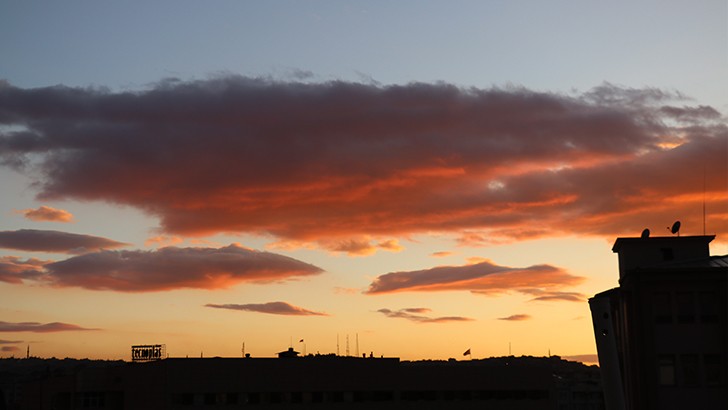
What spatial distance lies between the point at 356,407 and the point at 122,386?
2929 cm

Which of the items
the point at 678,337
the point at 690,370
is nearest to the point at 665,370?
the point at 690,370

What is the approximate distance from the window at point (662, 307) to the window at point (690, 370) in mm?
3004

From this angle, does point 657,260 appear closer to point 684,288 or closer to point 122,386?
point 684,288

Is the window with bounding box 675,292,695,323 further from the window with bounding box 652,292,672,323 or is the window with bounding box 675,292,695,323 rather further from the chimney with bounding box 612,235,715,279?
the chimney with bounding box 612,235,715,279

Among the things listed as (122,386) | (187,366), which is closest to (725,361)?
(187,366)

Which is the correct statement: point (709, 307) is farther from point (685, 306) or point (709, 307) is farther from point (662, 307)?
point (662, 307)

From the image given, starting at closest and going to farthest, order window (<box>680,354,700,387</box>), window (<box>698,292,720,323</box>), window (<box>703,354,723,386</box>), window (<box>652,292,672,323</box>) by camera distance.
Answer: window (<box>703,354,723,386</box>) → window (<box>680,354,700,387</box>) → window (<box>698,292,720,323</box>) → window (<box>652,292,672,323</box>)

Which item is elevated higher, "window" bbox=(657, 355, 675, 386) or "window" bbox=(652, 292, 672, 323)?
"window" bbox=(652, 292, 672, 323)

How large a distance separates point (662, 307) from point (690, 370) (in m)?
4.84

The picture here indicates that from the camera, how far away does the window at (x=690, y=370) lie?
2810 inches

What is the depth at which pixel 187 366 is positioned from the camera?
118 metres

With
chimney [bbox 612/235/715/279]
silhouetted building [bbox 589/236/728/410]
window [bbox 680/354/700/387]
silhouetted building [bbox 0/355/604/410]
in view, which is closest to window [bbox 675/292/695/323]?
silhouetted building [bbox 589/236/728/410]

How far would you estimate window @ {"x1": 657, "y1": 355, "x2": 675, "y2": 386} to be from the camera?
71688 millimetres

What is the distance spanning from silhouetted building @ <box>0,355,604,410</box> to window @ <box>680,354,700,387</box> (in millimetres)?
55550
